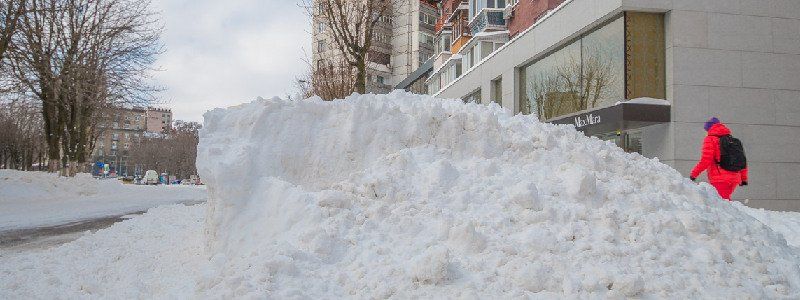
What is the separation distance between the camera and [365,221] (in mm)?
4156

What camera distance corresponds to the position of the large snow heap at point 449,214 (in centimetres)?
345

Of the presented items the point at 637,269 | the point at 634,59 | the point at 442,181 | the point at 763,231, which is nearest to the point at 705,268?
the point at 637,269

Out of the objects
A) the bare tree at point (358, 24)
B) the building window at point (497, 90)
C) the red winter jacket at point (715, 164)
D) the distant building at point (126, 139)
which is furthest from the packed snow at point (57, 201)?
the distant building at point (126, 139)

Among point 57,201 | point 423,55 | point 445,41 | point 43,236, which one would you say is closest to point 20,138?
point 57,201

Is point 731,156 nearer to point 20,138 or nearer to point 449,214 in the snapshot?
point 449,214

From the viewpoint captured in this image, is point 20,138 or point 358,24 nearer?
point 358,24

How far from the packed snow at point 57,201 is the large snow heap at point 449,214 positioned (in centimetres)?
681

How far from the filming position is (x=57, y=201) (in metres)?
16.0

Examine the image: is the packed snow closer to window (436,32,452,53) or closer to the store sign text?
the store sign text

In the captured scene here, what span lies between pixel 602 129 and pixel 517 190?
10.4 m

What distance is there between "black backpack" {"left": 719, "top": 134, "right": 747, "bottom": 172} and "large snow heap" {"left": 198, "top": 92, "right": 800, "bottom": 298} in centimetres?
261

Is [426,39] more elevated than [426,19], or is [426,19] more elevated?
[426,19]

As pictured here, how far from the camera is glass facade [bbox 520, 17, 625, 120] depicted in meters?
13.0

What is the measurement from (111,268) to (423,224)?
10.0 feet
